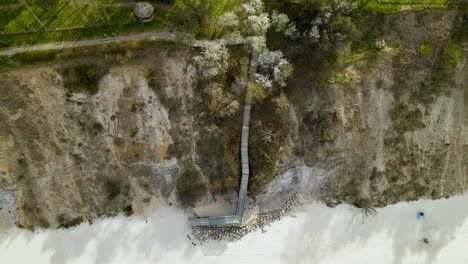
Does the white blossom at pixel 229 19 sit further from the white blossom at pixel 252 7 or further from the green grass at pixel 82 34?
the green grass at pixel 82 34

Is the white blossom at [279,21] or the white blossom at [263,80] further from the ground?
the white blossom at [279,21]

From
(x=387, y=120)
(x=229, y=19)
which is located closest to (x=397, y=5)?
(x=387, y=120)

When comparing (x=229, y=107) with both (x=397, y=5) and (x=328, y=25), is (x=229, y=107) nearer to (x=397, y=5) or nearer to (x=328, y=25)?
(x=328, y=25)

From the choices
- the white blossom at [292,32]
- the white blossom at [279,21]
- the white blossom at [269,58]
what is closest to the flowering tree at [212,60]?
the white blossom at [269,58]

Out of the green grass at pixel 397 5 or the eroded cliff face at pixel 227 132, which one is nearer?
the green grass at pixel 397 5

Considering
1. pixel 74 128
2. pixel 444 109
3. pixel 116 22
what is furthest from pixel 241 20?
pixel 444 109

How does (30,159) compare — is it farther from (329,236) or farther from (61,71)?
(329,236)
